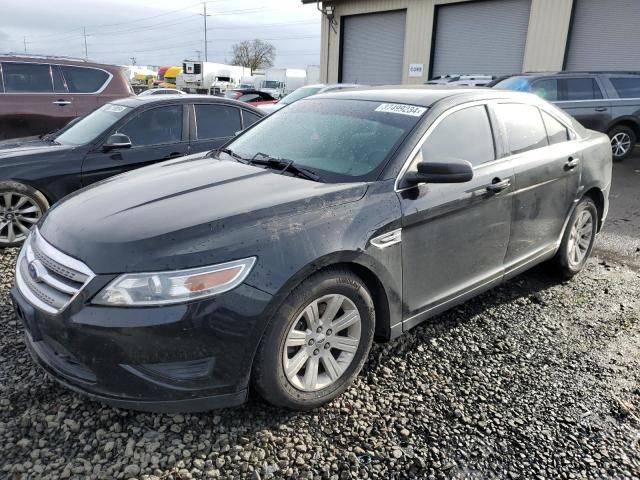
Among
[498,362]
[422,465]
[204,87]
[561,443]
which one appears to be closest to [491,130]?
[498,362]

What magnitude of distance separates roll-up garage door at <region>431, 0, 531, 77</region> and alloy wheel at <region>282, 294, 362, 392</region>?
46.4ft

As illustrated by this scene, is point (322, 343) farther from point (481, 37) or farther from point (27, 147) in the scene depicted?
point (481, 37)

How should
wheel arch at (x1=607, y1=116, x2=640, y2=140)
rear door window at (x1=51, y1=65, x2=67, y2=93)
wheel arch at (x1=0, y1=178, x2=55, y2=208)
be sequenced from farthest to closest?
wheel arch at (x1=607, y1=116, x2=640, y2=140) → rear door window at (x1=51, y1=65, x2=67, y2=93) → wheel arch at (x1=0, y1=178, x2=55, y2=208)

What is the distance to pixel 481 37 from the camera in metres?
15.2

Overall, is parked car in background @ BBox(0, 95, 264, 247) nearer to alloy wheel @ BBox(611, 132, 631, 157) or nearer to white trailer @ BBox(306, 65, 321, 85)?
alloy wheel @ BBox(611, 132, 631, 157)

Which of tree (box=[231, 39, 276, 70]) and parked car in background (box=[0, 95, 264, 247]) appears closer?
parked car in background (box=[0, 95, 264, 247])

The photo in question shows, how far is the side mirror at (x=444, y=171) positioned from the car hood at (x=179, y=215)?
333 mm

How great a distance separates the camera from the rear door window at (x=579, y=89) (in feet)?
31.7

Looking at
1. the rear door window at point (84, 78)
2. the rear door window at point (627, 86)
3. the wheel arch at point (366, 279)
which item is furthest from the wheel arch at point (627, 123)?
the rear door window at point (84, 78)

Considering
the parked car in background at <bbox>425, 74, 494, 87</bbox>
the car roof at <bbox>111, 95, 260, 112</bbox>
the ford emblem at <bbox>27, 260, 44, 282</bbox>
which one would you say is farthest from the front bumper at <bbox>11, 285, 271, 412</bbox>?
the parked car in background at <bbox>425, 74, 494, 87</bbox>

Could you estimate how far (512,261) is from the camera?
139 inches

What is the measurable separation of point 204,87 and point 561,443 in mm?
41618

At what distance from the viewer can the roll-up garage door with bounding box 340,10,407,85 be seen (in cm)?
1773

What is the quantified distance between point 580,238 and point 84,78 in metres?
7.54
